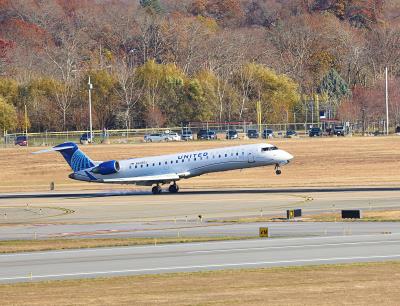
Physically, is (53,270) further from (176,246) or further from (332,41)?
(332,41)

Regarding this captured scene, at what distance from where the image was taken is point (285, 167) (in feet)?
342

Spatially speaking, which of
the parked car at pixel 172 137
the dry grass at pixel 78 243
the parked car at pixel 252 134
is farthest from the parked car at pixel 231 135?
the dry grass at pixel 78 243

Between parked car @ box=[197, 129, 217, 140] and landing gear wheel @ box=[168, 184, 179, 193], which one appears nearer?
landing gear wheel @ box=[168, 184, 179, 193]

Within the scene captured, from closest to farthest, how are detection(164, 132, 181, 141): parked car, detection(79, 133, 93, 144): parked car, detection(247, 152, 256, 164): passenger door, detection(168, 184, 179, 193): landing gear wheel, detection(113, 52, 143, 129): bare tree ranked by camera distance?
detection(247, 152, 256, 164): passenger door < detection(168, 184, 179, 193): landing gear wheel < detection(79, 133, 93, 144): parked car < detection(164, 132, 181, 141): parked car < detection(113, 52, 143, 129): bare tree

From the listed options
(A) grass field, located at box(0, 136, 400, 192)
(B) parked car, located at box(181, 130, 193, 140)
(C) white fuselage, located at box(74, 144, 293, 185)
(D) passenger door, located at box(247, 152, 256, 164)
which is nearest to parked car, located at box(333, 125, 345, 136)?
(A) grass field, located at box(0, 136, 400, 192)

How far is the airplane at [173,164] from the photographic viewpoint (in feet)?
261

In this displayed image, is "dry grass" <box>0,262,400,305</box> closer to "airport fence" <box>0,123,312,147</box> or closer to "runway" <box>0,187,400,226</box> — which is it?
"runway" <box>0,187,400,226</box>

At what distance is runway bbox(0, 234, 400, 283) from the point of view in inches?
1554

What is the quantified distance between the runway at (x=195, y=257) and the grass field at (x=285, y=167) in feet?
130

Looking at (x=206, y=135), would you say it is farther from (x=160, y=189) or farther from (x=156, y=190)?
(x=156, y=190)

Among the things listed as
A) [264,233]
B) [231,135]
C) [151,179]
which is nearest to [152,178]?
[151,179]

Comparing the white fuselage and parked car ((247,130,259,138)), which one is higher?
parked car ((247,130,259,138))

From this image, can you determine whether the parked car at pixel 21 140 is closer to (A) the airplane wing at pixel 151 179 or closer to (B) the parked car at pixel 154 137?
(B) the parked car at pixel 154 137

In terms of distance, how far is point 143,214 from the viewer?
64.9m
